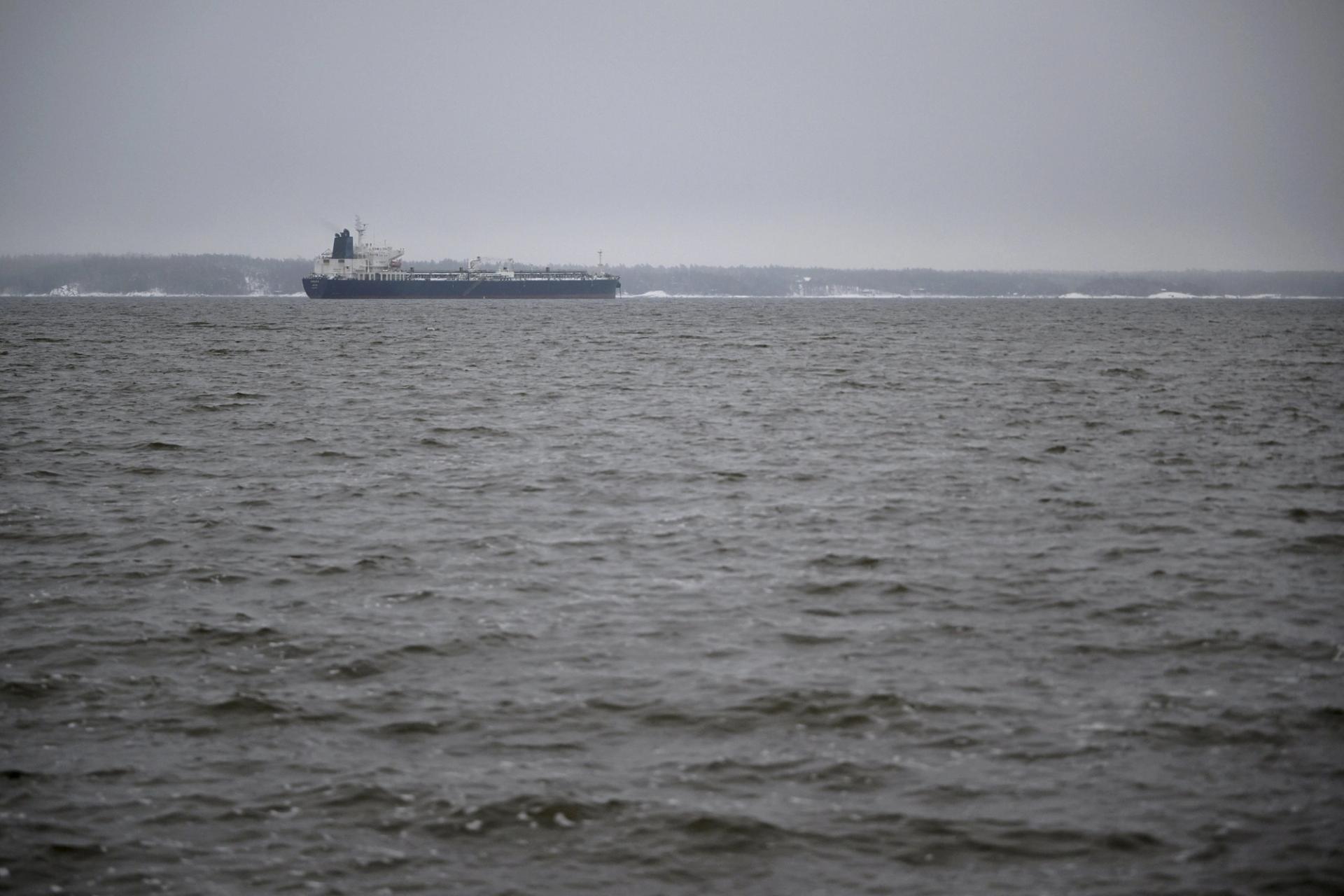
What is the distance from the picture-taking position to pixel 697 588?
647 inches

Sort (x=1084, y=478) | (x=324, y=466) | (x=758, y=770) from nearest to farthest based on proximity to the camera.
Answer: (x=758, y=770)
(x=1084, y=478)
(x=324, y=466)

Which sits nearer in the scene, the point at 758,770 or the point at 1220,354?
the point at 758,770

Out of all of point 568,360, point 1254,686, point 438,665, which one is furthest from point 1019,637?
point 568,360

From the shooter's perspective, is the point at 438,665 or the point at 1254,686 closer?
the point at 1254,686

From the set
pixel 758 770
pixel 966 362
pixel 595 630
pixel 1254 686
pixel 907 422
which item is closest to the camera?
pixel 758 770

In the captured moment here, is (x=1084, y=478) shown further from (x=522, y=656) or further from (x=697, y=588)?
(x=522, y=656)

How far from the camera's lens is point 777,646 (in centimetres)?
1388

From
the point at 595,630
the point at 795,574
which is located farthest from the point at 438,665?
the point at 795,574

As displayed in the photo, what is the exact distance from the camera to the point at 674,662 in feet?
43.8

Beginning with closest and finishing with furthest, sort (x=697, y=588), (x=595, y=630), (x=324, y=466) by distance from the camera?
(x=595, y=630), (x=697, y=588), (x=324, y=466)

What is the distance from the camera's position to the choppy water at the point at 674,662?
30.3 ft

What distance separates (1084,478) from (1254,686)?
41.5 ft

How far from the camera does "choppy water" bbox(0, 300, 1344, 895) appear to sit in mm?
9234

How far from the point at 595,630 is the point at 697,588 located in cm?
227
